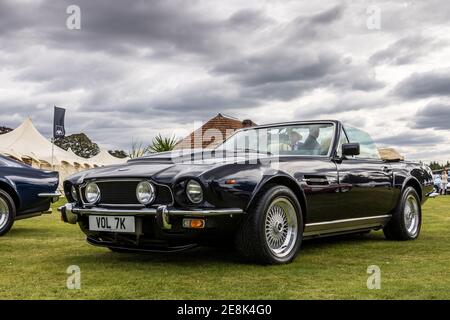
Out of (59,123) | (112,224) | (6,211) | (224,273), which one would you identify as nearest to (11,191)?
(6,211)

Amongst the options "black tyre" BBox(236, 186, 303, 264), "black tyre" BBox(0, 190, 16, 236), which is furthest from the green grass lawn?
"black tyre" BBox(0, 190, 16, 236)

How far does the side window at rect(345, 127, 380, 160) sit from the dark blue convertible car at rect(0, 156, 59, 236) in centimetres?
438

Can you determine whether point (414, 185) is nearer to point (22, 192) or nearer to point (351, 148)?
point (351, 148)

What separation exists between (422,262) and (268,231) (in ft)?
4.71

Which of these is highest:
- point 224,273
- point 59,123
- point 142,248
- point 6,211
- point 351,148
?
point 59,123

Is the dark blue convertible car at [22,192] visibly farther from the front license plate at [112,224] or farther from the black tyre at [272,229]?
the black tyre at [272,229]

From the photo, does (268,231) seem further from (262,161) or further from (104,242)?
(104,242)

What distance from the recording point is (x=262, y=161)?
498 cm

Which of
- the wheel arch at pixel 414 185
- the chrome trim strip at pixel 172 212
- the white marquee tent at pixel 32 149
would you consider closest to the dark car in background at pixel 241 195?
the chrome trim strip at pixel 172 212

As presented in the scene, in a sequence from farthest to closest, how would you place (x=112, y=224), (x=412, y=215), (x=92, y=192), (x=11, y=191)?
(x=11, y=191)
(x=412, y=215)
(x=92, y=192)
(x=112, y=224)

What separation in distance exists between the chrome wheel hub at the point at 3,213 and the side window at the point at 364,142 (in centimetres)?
469

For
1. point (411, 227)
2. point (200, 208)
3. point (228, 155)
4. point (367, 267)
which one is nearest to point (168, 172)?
point (200, 208)

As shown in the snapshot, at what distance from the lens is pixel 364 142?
22.6ft

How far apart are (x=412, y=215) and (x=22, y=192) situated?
210 inches
